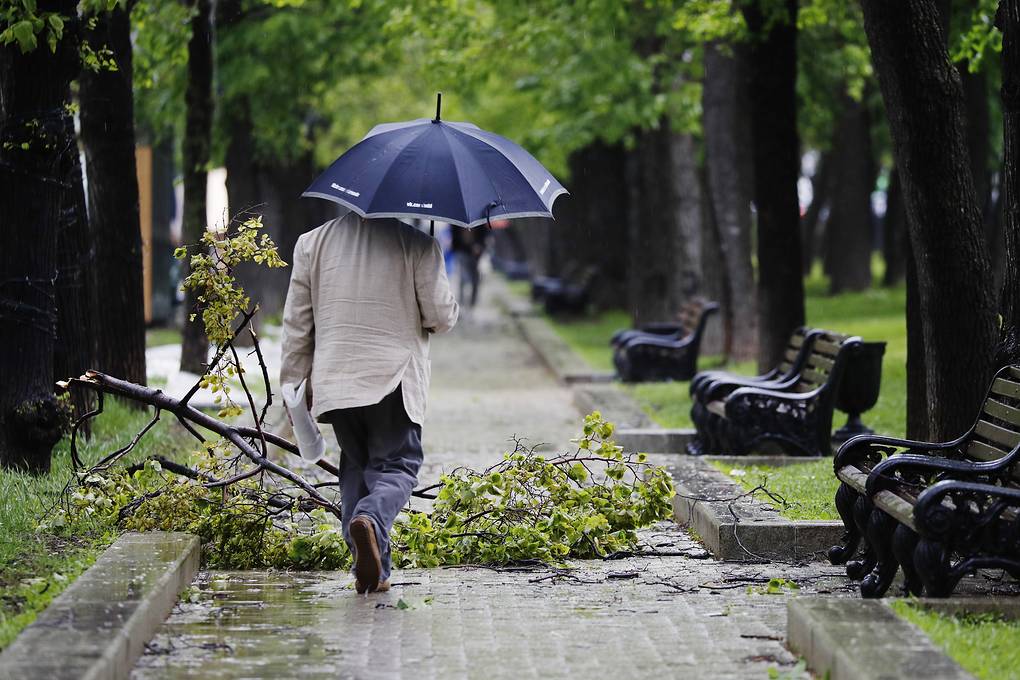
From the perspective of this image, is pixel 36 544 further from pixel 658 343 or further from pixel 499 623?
pixel 658 343

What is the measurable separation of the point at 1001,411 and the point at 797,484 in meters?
2.59

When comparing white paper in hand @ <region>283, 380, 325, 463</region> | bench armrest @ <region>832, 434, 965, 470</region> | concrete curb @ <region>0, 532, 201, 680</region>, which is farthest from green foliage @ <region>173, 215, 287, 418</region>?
bench armrest @ <region>832, 434, 965, 470</region>

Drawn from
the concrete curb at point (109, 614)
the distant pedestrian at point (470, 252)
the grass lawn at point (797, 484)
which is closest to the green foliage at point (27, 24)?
the concrete curb at point (109, 614)

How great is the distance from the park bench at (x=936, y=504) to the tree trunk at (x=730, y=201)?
38.4ft

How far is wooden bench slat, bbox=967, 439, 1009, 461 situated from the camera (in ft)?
22.4

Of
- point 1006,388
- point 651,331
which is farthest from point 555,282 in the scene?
point 1006,388

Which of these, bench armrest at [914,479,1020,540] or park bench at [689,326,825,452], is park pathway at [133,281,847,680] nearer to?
bench armrest at [914,479,1020,540]

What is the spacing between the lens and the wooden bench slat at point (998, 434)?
21.9 feet

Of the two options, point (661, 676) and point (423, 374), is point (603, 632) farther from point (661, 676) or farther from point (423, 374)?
point (423, 374)

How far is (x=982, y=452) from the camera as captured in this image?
23.2 feet

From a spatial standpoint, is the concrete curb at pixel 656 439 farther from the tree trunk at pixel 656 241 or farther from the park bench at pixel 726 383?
the tree trunk at pixel 656 241

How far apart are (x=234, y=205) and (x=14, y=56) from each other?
12462 millimetres

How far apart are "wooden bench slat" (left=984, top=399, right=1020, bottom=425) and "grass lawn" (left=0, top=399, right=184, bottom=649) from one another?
4.06 metres

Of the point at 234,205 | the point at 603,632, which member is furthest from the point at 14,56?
the point at 234,205
